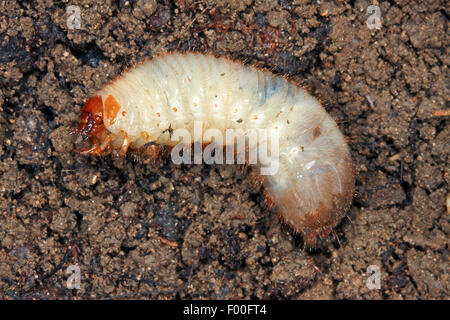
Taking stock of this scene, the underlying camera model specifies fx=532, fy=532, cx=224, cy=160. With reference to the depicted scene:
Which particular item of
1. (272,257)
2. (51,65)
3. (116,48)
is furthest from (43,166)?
(272,257)

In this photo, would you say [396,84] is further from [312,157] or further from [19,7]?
[19,7]

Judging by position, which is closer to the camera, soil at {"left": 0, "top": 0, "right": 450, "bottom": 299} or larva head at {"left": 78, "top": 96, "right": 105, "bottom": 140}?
larva head at {"left": 78, "top": 96, "right": 105, "bottom": 140}

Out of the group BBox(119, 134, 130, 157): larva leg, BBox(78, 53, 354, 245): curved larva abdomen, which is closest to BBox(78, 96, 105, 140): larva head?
BBox(78, 53, 354, 245): curved larva abdomen

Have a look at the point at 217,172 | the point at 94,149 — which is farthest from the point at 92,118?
the point at 217,172

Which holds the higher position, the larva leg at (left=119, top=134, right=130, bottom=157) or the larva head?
the larva head

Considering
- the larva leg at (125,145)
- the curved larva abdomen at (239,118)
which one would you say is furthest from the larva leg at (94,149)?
the larva leg at (125,145)

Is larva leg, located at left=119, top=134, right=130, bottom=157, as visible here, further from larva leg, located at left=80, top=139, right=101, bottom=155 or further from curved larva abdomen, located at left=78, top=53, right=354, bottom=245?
larva leg, located at left=80, top=139, right=101, bottom=155

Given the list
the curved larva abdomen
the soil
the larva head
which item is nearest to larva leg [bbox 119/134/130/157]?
the curved larva abdomen
